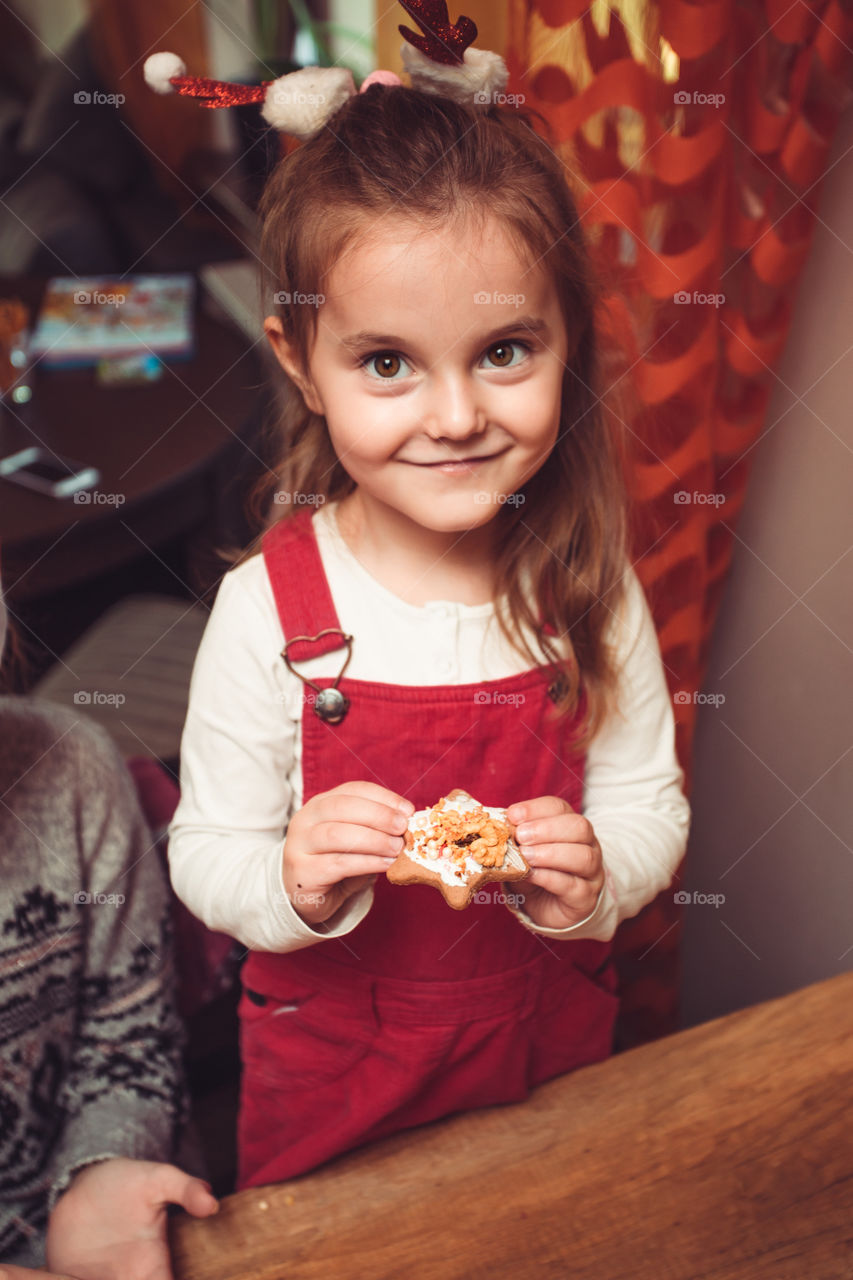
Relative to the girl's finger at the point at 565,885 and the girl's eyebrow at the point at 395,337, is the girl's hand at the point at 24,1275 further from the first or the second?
the girl's eyebrow at the point at 395,337

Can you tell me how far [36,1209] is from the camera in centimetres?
102

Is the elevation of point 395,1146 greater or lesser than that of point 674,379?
lesser

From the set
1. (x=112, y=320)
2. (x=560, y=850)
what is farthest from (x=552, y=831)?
(x=112, y=320)

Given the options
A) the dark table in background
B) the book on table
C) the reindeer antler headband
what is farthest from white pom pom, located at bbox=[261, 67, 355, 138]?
the book on table

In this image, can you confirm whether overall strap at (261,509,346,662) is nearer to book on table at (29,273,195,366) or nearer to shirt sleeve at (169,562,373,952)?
shirt sleeve at (169,562,373,952)

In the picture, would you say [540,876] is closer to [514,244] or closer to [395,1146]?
[395,1146]

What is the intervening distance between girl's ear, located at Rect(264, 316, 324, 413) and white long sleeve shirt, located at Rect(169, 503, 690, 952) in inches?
4.8

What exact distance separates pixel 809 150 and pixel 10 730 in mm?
990

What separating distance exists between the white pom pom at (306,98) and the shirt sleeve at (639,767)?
0.50 m

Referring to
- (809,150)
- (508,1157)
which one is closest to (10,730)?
(508,1157)

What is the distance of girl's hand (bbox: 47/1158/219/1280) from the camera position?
788 mm

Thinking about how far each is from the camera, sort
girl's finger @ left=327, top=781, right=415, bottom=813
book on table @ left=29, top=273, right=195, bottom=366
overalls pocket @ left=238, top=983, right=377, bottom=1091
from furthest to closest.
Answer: book on table @ left=29, top=273, right=195, bottom=366 < overalls pocket @ left=238, top=983, right=377, bottom=1091 < girl's finger @ left=327, top=781, right=415, bottom=813

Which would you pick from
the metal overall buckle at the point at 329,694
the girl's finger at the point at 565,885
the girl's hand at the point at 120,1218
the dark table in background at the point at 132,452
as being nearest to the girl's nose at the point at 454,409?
the metal overall buckle at the point at 329,694

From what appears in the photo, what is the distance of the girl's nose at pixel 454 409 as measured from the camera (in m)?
0.75
